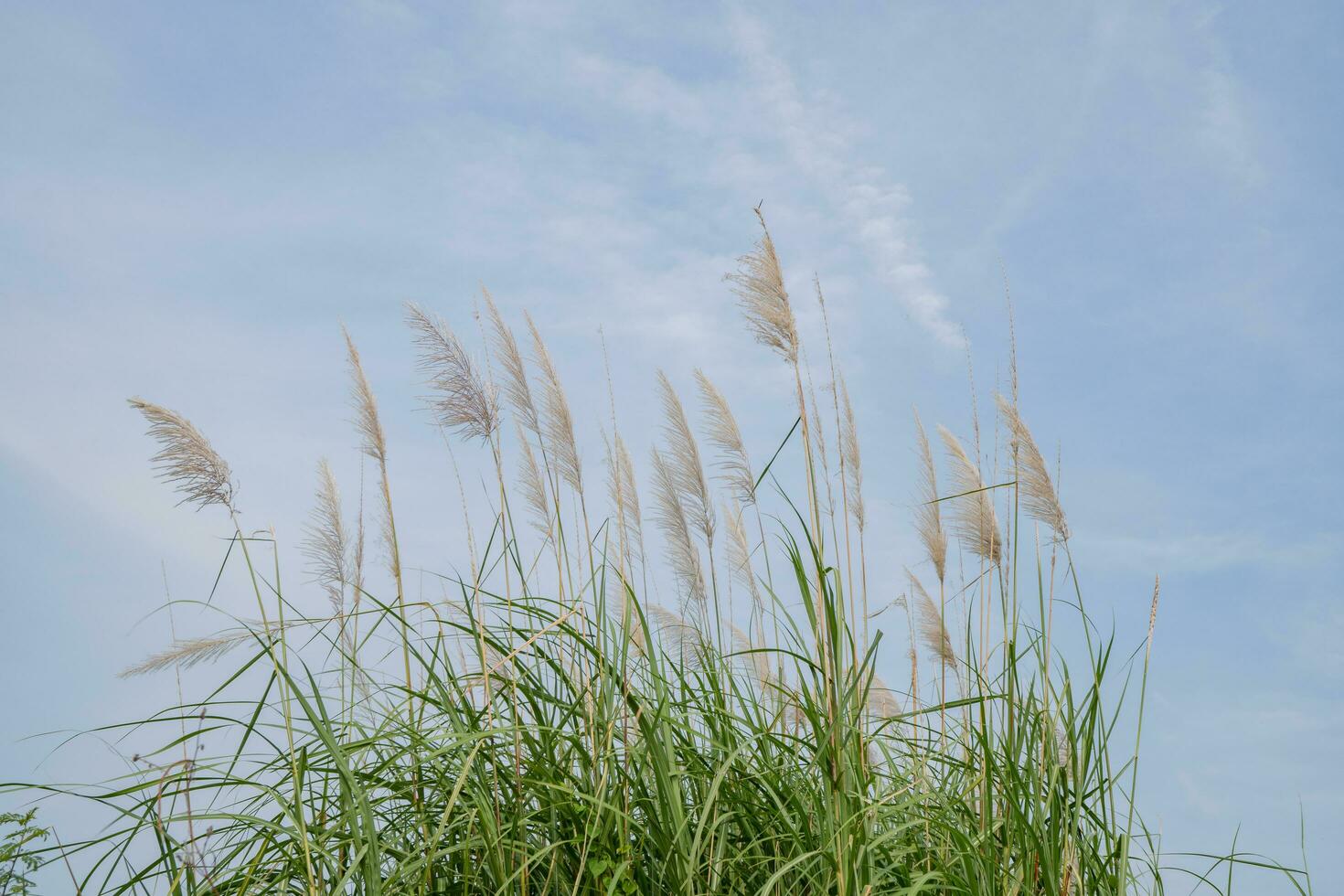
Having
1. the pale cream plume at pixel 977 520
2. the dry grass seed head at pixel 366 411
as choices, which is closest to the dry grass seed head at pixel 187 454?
the dry grass seed head at pixel 366 411

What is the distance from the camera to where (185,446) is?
2422mm

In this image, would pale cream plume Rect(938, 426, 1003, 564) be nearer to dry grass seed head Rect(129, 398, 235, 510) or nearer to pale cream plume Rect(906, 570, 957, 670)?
pale cream plume Rect(906, 570, 957, 670)

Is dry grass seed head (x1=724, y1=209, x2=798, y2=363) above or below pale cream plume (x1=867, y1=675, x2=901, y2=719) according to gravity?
above

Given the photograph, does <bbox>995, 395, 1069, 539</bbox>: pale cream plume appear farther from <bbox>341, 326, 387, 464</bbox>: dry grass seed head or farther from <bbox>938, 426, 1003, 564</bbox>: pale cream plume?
<bbox>341, 326, 387, 464</bbox>: dry grass seed head

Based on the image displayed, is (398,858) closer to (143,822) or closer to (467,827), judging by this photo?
(467,827)

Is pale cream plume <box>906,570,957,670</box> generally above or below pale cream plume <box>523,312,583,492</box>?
below

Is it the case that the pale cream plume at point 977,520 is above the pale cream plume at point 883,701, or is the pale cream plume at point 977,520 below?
above

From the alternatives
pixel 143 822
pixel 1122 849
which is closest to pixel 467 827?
pixel 143 822

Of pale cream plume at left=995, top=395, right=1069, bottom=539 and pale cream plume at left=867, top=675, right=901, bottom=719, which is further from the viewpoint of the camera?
pale cream plume at left=867, top=675, right=901, bottom=719

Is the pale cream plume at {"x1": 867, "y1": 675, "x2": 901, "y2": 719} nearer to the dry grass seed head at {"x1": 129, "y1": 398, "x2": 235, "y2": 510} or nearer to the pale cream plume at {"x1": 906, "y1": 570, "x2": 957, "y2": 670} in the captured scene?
the pale cream plume at {"x1": 906, "y1": 570, "x2": 957, "y2": 670}

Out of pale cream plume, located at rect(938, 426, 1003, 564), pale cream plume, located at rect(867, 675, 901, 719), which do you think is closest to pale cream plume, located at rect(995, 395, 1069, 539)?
pale cream plume, located at rect(938, 426, 1003, 564)

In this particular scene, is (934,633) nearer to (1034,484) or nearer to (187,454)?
(1034,484)

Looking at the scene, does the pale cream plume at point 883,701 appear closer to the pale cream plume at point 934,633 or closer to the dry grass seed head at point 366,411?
the pale cream plume at point 934,633

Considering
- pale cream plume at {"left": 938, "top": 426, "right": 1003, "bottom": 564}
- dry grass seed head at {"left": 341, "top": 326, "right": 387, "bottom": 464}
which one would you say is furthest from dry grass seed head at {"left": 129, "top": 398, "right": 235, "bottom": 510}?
pale cream plume at {"left": 938, "top": 426, "right": 1003, "bottom": 564}
